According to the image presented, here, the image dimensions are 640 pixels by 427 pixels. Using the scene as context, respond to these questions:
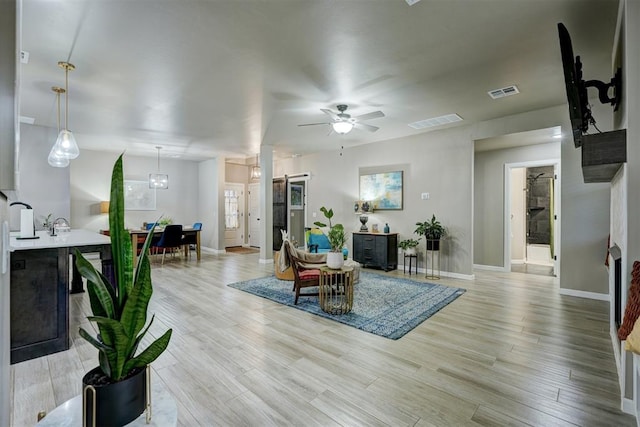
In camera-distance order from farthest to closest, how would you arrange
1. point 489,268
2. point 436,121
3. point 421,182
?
point 489,268 → point 421,182 → point 436,121

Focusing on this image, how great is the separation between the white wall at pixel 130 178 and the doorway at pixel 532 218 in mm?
8994

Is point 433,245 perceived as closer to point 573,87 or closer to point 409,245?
point 409,245

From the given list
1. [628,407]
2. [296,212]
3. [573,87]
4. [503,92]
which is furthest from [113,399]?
[296,212]

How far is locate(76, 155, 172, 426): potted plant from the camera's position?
1.07m

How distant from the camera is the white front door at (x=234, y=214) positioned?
9586mm

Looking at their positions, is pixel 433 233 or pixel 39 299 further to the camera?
pixel 433 233

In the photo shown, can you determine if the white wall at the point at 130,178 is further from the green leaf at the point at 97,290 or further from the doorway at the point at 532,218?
the doorway at the point at 532,218

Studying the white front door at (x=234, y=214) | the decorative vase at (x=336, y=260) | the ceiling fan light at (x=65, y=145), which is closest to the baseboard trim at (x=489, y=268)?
the decorative vase at (x=336, y=260)

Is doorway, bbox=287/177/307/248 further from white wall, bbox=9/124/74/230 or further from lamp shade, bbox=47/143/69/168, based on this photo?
lamp shade, bbox=47/143/69/168

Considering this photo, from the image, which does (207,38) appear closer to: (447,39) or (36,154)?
(447,39)

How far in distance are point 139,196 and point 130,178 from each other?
1.76 feet

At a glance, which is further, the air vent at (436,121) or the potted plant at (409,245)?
the potted plant at (409,245)

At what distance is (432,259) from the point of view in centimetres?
555

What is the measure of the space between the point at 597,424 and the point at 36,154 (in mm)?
8390
